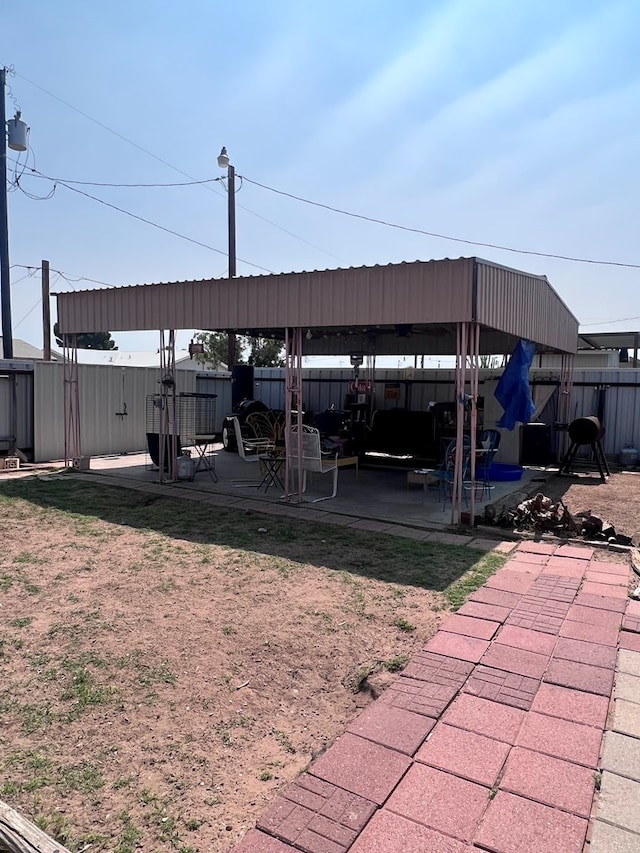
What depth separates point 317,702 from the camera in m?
2.62

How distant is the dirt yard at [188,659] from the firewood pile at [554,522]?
1.07 metres

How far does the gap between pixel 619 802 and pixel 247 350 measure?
21314mm

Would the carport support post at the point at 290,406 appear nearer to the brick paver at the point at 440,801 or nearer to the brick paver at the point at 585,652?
the brick paver at the point at 585,652

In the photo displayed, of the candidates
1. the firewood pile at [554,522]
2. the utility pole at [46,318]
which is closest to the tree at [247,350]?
the utility pole at [46,318]

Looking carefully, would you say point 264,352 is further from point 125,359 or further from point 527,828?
point 527,828

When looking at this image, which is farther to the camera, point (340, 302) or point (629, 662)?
point (340, 302)

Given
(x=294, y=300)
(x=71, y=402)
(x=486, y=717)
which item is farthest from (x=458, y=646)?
(x=71, y=402)

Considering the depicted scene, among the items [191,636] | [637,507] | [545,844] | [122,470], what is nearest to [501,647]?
[545,844]

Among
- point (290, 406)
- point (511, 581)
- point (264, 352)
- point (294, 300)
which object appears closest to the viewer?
point (511, 581)

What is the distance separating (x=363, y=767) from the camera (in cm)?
211

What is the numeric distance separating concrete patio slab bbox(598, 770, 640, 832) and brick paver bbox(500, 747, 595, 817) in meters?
0.04

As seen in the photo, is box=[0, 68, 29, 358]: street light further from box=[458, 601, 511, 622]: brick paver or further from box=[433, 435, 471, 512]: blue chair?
box=[458, 601, 511, 622]: brick paver

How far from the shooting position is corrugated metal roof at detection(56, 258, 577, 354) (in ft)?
18.7

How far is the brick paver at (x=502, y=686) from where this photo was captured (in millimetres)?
2605
